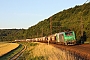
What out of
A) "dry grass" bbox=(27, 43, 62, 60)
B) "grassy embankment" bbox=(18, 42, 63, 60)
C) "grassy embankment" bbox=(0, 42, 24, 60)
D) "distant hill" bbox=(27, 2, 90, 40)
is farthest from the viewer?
"distant hill" bbox=(27, 2, 90, 40)

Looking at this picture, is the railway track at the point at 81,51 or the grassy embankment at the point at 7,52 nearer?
the railway track at the point at 81,51

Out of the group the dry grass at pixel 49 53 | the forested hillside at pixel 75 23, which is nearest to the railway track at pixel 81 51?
the dry grass at pixel 49 53

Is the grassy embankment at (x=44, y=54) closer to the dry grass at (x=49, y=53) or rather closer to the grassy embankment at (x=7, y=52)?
the dry grass at (x=49, y=53)

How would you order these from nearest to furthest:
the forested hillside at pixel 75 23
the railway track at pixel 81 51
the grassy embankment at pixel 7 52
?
the railway track at pixel 81 51 → the grassy embankment at pixel 7 52 → the forested hillside at pixel 75 23

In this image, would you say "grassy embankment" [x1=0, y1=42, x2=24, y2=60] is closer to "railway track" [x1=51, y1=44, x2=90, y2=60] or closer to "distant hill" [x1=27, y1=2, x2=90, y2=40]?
"railway track" [x1=51, y1=44, x2=90, y2=60]

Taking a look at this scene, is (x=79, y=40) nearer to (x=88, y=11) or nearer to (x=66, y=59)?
(x=88, y=11)

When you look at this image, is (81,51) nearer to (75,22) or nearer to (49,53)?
(49,53)

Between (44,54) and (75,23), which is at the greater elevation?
(75,23)

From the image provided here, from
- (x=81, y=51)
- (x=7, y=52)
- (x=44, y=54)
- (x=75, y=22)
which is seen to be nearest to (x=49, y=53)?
(x=44, y=54)

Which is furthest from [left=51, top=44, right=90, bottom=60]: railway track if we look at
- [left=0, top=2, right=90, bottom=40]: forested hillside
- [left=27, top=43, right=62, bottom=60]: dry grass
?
[left=0, top=2, right=90, bottom=40]: forested hillside

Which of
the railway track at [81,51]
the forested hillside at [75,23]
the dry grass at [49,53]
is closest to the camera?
the dry grass at [49,53]

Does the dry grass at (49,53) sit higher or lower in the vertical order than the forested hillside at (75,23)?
lower

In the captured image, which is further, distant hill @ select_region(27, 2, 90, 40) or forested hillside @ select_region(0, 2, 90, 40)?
distant hill @ select_region(27, 2, 90, 40)

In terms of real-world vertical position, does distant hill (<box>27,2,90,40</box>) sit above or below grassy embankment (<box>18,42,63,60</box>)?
above
